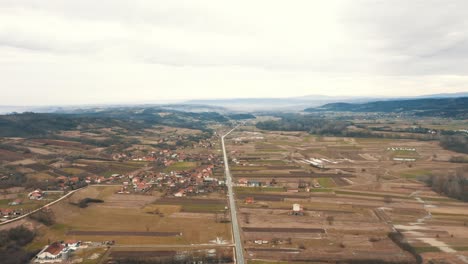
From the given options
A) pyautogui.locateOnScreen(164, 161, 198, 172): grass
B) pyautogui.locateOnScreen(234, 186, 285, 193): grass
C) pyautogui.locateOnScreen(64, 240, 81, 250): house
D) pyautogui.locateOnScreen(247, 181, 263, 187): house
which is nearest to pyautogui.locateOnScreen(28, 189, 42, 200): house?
pyautogui.locateOnScreen(64, 240, 81, 250): house

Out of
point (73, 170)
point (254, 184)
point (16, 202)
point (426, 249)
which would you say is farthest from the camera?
point (73, 170)

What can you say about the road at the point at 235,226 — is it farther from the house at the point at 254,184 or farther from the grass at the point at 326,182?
the grass at the point at 326,182

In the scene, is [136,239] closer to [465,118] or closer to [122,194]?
[122,194]

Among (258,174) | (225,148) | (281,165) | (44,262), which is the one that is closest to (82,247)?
(44,262)

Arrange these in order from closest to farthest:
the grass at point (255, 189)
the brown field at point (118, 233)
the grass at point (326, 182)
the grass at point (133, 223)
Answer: the grass at point (133, 223)
the brown field at point (118, 233)
the grass at point (255, 189)
the grass at point (326, 182)

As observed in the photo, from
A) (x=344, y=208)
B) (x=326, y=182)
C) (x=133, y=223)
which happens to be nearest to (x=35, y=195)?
(x=133, y=223)

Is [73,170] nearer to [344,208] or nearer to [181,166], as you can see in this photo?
[181,166]

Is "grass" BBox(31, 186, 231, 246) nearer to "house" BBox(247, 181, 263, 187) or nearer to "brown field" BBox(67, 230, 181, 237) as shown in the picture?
"brown field" BBox(67, 230, 181, 237)

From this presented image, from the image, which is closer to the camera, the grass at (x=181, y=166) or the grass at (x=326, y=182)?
the grass at (x=326, y=182)

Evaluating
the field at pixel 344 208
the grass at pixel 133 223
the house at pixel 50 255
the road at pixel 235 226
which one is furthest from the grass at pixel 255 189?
the house at pixel 50 255
